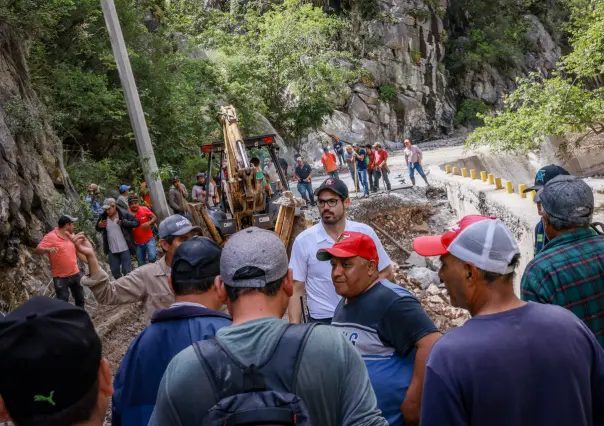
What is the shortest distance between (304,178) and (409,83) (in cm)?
2459

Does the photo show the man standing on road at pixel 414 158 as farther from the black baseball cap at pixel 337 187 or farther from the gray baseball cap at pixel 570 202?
the gray baseball cap at pixel 570 202

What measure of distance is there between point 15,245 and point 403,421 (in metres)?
8.13

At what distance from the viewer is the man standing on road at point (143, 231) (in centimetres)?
1031

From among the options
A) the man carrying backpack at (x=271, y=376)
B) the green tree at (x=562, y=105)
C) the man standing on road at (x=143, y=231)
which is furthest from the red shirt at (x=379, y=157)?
the man carrying backpack at (x=271, y=376)

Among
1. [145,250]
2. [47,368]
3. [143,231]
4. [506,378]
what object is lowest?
[145,250]

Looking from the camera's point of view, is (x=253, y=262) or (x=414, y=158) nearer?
(x=253, y=262)

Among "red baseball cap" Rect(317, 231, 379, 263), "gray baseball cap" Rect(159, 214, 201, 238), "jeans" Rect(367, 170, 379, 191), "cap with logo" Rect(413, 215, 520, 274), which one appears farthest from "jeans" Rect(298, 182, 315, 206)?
"cap with logo" Rect(413, 215, 520, 274)

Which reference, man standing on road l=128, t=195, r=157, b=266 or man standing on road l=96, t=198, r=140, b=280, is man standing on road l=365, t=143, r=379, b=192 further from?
man standing on road l=96, t=198, r=140, b=280

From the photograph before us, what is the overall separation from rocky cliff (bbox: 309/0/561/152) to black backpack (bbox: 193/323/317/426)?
32824 millimetres

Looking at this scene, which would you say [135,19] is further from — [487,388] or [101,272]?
[487,388]

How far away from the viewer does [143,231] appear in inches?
411

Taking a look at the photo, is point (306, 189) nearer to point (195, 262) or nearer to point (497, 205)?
point (497, 205)

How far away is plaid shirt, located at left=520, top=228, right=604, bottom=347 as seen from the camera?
2.95m

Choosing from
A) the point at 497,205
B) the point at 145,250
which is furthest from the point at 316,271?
the point at 497,205
